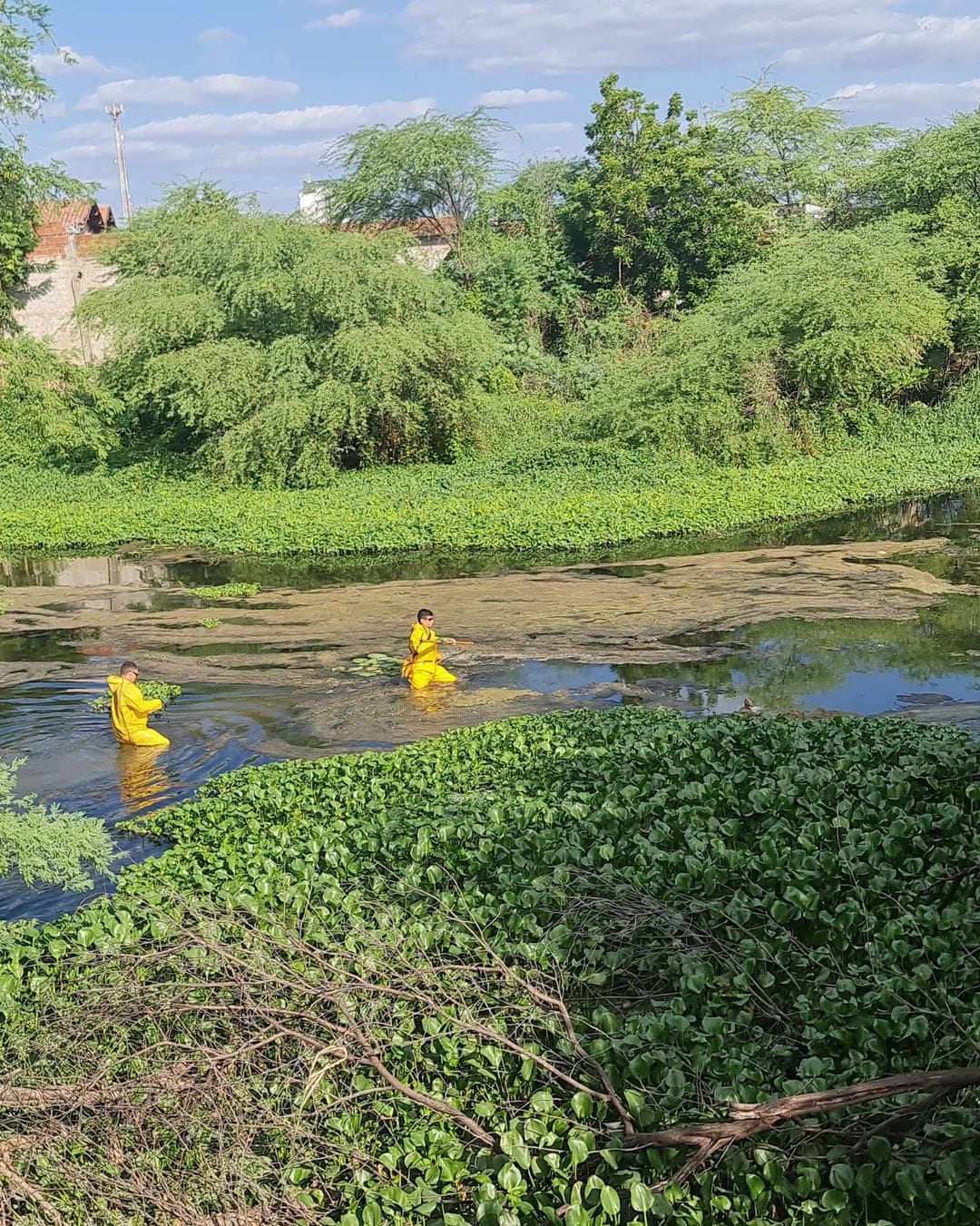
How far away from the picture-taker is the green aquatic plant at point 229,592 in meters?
18.2

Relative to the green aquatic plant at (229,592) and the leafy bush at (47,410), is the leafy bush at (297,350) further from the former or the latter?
the green aquatic plant at (229,592)

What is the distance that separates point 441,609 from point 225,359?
33.4 ft

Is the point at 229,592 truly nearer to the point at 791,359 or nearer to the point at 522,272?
the point at 791,359

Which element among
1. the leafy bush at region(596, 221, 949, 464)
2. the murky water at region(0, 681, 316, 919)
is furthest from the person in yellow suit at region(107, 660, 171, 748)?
the leafy bush at region(596, 221, 949, 464)

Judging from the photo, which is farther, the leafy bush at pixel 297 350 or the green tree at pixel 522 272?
the green tree at pixel 522 272

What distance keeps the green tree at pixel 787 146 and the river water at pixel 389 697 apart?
18.8 meters

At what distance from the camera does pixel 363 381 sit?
2425cm

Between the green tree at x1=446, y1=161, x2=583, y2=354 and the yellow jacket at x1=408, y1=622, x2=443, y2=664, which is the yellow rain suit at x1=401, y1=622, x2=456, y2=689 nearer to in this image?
the yellow jacket at x1=408, y1=622, x2=443, y2=664

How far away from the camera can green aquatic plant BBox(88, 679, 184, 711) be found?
1309 centimetres

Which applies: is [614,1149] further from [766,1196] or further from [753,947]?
[753,947]

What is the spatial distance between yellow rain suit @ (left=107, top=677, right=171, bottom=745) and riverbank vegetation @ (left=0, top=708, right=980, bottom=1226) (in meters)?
4.32

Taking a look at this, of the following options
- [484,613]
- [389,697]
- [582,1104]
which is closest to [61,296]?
[484,613]

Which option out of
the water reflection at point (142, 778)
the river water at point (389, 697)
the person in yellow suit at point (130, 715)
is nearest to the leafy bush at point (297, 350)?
the river water at point (389, 697)

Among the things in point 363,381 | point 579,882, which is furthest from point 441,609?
point 579,882
